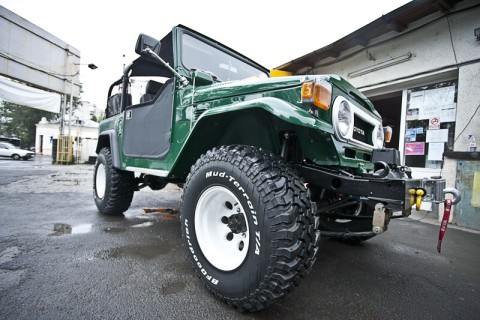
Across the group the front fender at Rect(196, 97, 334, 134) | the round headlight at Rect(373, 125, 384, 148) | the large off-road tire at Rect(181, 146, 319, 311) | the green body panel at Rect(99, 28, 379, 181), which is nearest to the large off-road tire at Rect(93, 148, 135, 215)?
the green body panel at Rect(99, 28, 379, 181)

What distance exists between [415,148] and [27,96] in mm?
17039

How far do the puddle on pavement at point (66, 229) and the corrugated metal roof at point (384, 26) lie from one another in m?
6.60

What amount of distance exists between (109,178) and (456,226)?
612cm

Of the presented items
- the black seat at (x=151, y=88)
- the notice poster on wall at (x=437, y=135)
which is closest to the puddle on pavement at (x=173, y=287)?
the black seat at (x=151, y=88)

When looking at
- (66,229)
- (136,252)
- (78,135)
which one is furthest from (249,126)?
(78,135)

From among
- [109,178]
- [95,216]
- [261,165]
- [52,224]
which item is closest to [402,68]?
[261,165]

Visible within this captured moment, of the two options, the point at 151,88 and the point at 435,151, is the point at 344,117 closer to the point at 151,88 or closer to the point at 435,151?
the point at 151,88

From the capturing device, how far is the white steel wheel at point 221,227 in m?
1.85

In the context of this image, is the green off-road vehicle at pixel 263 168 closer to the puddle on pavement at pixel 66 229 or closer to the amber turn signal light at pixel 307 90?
the amber turn signal light at pixel 307 90

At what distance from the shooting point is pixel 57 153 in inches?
657

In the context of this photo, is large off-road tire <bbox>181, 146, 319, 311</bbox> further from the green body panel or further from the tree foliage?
the tree foliage

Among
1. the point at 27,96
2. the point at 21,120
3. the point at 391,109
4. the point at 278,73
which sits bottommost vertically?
the point at 391,109

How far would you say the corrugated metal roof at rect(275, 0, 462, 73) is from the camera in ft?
16.0

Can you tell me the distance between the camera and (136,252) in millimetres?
2664
